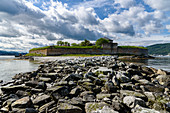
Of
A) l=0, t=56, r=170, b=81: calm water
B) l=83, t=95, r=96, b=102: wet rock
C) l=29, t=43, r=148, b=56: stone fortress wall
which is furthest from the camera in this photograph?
l=29, t=43, r=148, b=56: stone fortress wall

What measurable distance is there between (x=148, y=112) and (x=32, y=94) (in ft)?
11.5

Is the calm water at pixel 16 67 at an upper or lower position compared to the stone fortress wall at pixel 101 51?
lower

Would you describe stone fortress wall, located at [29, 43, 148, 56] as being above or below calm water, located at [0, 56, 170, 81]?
above

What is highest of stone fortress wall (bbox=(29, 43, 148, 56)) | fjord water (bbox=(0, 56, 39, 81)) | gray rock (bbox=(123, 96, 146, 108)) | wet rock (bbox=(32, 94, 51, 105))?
stone fortress wall (bbox=(29, 43, 148, 56))

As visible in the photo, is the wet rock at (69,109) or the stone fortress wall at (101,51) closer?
the wet rock at (69,109)

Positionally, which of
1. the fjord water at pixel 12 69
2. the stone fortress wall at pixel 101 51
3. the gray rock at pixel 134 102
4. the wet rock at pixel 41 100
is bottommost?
the fjord water at pixel 12 69

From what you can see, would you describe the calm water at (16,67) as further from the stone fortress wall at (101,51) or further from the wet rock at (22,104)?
the stone fortress wall at (101,51)

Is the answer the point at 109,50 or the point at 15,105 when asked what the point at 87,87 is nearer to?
the point at 15,105

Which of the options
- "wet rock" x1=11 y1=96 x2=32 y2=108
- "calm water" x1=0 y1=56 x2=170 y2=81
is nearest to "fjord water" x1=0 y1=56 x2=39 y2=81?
"calm water" x1=0 y1=56 x2=170 y2=81

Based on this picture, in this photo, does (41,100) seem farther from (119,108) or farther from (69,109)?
(119,108)

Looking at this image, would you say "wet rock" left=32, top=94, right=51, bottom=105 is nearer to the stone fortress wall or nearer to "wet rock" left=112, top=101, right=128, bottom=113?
"wet rock" left=112, top=101, right=128, bottom=113

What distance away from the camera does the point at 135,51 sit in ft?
223

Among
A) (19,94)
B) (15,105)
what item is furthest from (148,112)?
(19,94)

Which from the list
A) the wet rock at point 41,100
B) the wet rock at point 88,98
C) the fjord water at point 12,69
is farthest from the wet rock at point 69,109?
the fjord water at point 12,69
